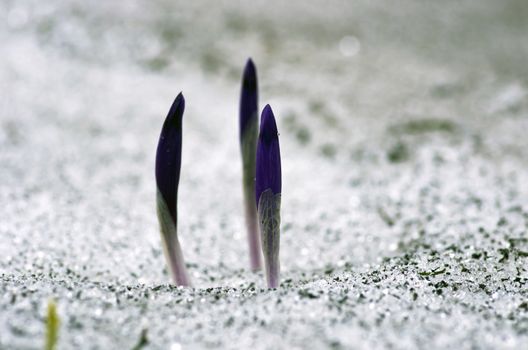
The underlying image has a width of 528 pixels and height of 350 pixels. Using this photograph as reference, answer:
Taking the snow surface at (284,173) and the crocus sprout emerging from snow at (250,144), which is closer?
the snow surface at (284,173)

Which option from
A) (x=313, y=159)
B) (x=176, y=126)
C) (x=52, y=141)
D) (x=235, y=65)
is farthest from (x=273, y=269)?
(x=235, y=65)

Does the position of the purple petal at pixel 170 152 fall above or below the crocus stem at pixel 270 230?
above

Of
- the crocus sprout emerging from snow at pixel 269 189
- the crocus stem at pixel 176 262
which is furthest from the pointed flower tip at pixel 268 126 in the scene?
the crocus stem at pixel 176 262

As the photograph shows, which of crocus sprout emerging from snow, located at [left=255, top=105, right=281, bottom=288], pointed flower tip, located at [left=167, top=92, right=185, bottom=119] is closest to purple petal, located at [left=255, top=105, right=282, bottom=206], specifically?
crocus sprout emerging from snow, located at [left=255, top=105, right=281, bottom=288]

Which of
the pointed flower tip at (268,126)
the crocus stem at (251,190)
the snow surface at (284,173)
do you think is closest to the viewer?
the snow surface at (284,173)

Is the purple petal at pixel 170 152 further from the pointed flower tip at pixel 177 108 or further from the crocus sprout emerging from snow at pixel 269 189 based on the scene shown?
the crocus sprout emerging from snow at pixel 269 189

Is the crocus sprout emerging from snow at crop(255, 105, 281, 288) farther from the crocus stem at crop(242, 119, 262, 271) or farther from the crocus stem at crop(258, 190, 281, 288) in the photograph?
the crocus stem at crop(242, 119, 262, 271)
